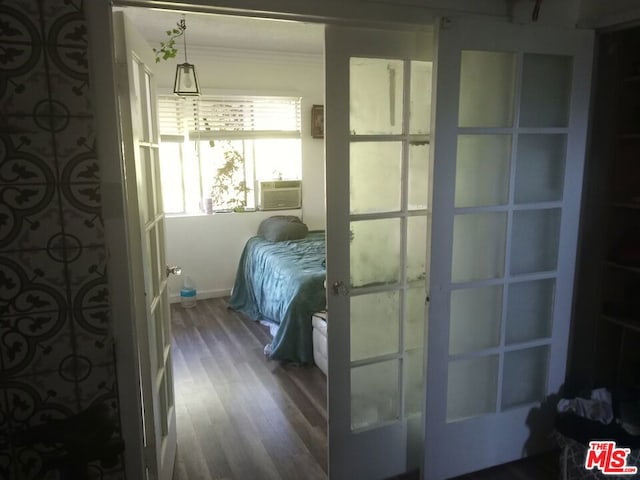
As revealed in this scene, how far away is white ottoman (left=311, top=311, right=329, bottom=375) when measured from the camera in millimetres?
3412

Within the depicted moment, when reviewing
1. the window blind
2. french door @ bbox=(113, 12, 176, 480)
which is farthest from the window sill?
french door @ bbox=(113, 12, 176, 480)

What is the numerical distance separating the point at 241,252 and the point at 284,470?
126 inches

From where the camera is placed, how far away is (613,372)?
8.56ft

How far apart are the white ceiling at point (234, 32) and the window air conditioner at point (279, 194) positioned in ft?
4.67

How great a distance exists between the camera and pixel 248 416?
2.93m

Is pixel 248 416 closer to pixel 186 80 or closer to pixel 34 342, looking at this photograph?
pixel 34 342

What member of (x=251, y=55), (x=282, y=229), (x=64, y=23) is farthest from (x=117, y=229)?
(x=251, y=55)

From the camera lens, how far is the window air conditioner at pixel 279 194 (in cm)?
541

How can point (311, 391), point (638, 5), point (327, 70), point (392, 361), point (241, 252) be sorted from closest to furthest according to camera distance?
point (327, 70) → point (638, 5) → point (392, 361) → point (311, 391) → point (241, 252)

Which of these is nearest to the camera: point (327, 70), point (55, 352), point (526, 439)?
point (55, 352)

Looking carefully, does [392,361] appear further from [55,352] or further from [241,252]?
[241,252]

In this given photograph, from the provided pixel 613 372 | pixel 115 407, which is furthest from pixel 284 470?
pixel 613 372

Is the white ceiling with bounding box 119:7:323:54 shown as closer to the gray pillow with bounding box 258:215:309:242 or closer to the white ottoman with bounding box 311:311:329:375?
the gray pillow with bounding box 258:215:309:242

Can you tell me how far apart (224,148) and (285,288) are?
7.16 ft
